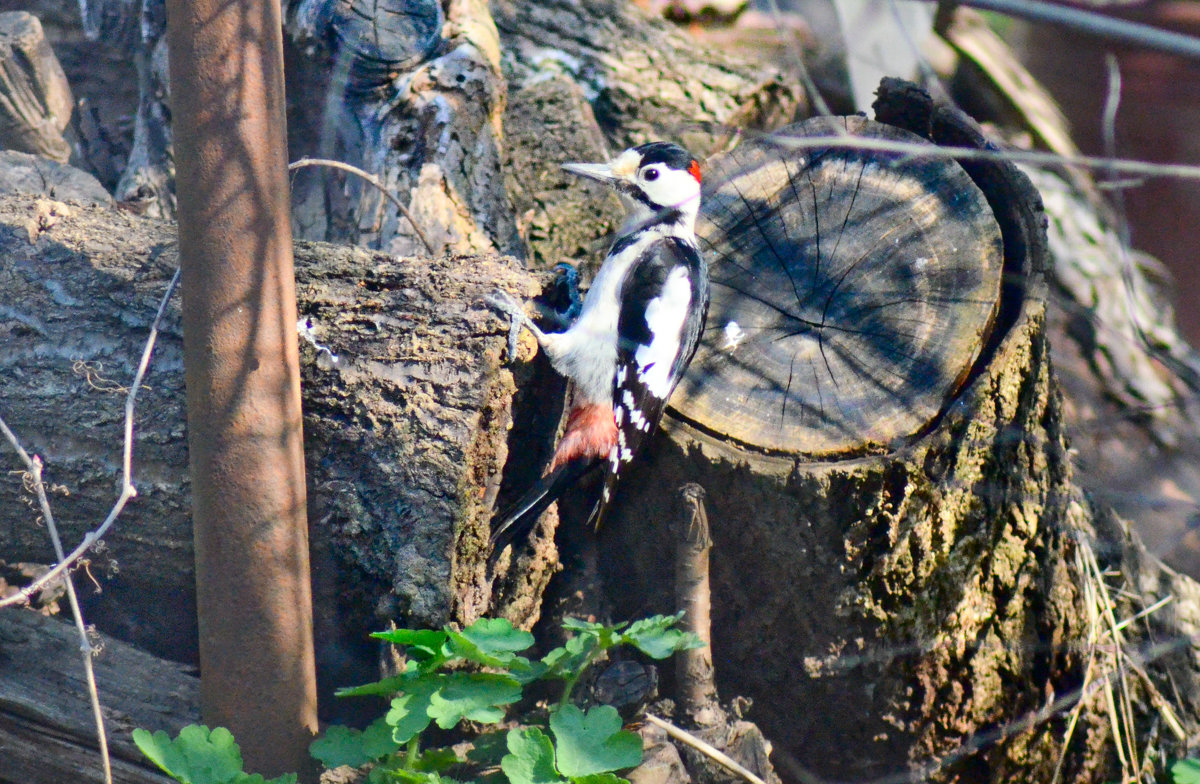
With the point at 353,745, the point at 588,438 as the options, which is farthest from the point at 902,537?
the point at 353,745

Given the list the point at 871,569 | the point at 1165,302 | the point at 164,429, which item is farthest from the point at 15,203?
the point at 1165,302

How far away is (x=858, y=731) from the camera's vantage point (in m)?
2.41

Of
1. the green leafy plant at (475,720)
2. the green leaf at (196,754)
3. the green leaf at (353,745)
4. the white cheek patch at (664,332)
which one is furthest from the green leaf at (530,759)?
the white cheek patch at (664,332)

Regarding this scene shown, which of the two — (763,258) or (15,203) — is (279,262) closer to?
(15,203)

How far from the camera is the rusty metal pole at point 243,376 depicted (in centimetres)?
179

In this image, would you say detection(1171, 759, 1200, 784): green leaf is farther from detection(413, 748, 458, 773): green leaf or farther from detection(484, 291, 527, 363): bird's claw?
detection(484, 291, 527, 363): bird's claw

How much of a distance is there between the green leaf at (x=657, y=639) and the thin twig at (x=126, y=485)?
3.09 feet

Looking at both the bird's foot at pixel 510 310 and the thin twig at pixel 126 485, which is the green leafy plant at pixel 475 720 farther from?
the bird's foot at pixel 510 310

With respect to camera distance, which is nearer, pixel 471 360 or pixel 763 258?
pixel 471 360

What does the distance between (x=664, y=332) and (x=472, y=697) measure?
47.0 inches

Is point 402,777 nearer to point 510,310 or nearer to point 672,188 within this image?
point 510,310

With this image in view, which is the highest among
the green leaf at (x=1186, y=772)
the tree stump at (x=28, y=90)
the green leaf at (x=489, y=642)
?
the tree stump at (x=28, y=90)

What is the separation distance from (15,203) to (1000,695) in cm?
265

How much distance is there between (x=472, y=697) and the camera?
175 centimetres
